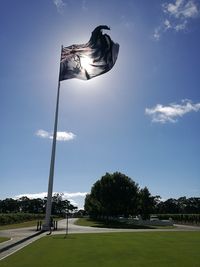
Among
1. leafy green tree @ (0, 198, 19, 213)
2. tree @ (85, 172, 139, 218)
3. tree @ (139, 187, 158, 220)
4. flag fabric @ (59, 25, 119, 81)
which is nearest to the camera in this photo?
flag fabric @ (59, 25, 119, 81)

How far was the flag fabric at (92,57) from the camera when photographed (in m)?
30.6

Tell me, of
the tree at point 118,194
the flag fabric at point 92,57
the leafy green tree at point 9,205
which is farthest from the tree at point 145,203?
the leafy green tree at point 9,205

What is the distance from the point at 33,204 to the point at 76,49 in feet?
573

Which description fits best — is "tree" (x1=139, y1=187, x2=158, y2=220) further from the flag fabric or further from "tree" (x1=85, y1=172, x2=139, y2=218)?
the flag fabric

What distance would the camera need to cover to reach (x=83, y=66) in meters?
31.8

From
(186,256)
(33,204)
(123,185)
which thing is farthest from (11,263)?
(33,204)

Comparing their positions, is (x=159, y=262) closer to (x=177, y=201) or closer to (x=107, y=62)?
(x=107, y=62)

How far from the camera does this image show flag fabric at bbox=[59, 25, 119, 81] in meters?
30.6

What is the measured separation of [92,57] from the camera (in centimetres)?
3177

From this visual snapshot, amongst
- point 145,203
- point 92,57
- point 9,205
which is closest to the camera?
point 92,57

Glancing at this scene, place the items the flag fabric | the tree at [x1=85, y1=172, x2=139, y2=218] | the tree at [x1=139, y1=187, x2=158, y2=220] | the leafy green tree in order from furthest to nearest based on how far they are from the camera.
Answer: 1. the leafy green tree
2. the tree at [x1=139, y1=187, x2=158, y2=220]
3. the tree at [x1=85, y1=172, x2=139, y2=218]
4. the flag fabric

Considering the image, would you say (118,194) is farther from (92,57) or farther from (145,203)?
(92,57)

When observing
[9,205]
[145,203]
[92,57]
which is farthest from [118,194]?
[9,205]

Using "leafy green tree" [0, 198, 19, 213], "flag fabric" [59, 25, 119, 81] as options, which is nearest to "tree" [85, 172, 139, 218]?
"flag fabric" [59, 25, 119, 81]
